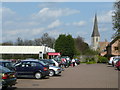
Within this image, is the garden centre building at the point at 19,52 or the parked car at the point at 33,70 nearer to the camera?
the parked car at the point at 33,70

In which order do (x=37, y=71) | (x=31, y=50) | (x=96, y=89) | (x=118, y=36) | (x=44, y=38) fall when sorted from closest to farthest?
(x=96, y=89)
(x=37, y=71)
(x=118, y=36)
(x=31, y=50)
(x=44, y=38)

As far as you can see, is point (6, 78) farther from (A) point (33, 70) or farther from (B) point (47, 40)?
(B) point (47, 40)

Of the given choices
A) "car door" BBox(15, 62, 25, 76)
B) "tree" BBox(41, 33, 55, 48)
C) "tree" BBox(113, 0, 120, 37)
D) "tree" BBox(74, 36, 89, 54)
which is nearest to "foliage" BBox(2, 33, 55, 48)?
"tree" BBox(41, 33, 55, 48)

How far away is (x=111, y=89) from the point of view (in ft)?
45.9

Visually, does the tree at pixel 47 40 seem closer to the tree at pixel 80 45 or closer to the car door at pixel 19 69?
the tree at pixel 80 45

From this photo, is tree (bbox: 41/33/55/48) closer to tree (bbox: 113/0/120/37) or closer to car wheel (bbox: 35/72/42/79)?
tree (bbox: 113/0/120/37)

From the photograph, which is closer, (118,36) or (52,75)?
(52,75)

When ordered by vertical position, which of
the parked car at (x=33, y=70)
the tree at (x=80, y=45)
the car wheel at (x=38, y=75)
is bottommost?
the car wheel at (x=38, y=75)

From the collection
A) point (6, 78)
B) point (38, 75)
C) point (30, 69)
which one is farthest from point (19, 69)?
point (6, 78)

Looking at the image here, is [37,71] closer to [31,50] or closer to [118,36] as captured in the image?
[118,36]

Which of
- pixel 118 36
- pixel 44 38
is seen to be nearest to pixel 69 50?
pixel 44 38

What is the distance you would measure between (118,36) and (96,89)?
3385 cm

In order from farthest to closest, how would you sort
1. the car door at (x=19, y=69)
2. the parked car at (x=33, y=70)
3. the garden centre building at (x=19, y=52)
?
the garden centre building at (x=19, y=52)
the car door at (x=19, y=69)
the parked car at (x=33, y=70)

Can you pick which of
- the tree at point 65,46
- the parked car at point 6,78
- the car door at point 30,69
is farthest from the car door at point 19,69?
the tree at point 65,46
